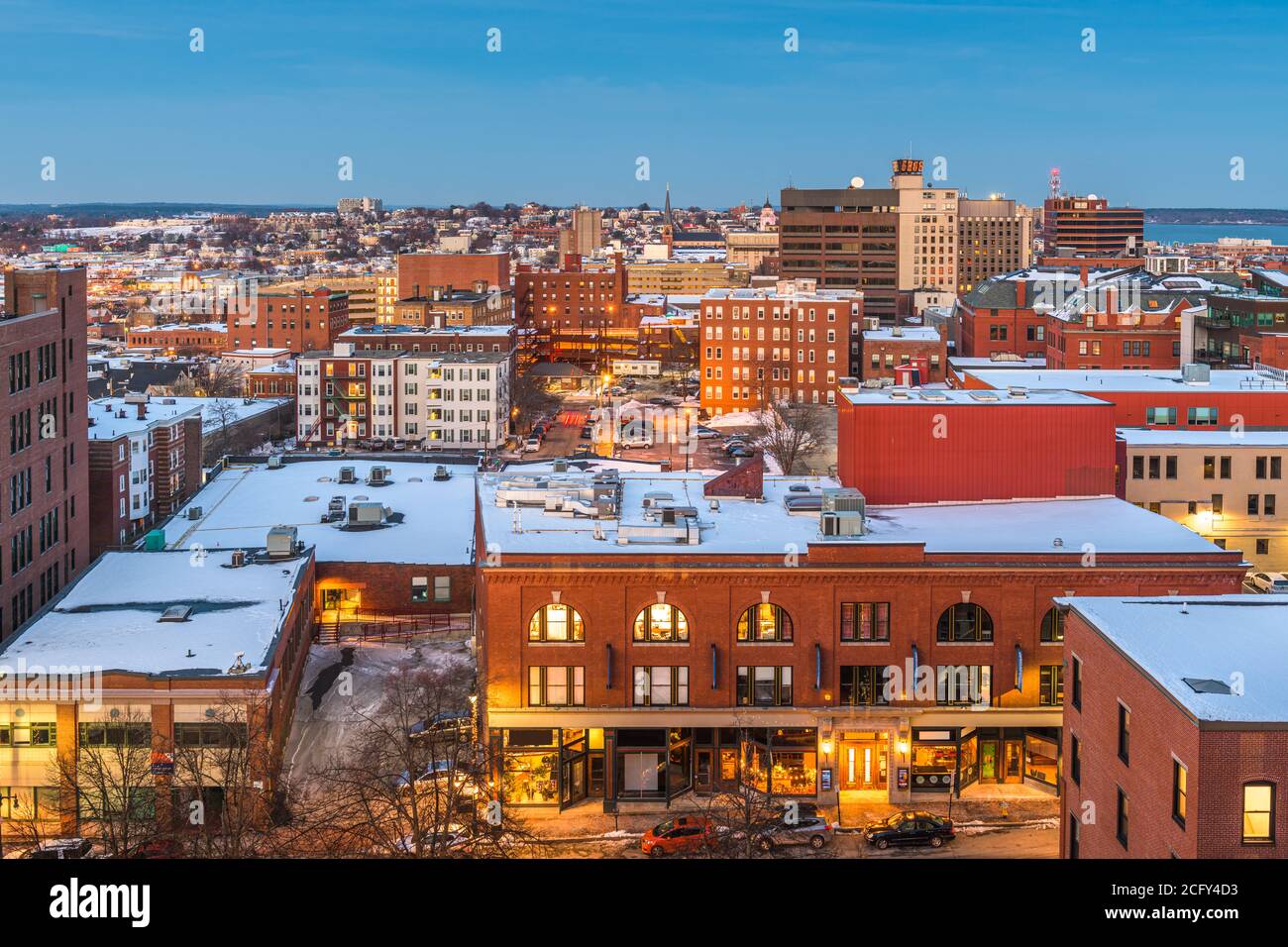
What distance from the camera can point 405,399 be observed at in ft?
300

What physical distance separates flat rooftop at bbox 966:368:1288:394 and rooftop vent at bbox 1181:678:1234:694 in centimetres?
3457

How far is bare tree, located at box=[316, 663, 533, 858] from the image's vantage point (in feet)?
70.4

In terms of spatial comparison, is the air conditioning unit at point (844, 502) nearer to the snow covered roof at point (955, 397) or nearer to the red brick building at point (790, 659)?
the red brick building at point (790, 659)

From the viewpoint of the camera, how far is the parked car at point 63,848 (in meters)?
22.9

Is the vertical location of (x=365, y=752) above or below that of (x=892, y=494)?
below

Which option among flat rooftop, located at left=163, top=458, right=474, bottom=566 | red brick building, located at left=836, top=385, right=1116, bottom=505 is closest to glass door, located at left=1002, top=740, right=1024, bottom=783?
red brick building, located at left=836, top=385, right=1116, bottom=505

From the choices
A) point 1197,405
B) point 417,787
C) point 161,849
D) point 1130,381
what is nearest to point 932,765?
point 417,787

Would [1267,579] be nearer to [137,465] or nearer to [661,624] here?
[661,624]

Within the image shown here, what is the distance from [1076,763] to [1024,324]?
7137 cm

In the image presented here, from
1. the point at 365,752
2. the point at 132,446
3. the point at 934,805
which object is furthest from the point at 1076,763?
the point at 132,446

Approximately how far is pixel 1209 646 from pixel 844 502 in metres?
12.3

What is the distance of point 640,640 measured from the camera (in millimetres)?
29453

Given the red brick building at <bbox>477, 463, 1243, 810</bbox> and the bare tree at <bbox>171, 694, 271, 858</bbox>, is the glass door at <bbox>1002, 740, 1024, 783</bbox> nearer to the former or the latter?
the red brick building at <bbox>477, 463, 1243, 810</bbox>

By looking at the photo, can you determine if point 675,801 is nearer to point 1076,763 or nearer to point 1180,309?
point 1076,763
